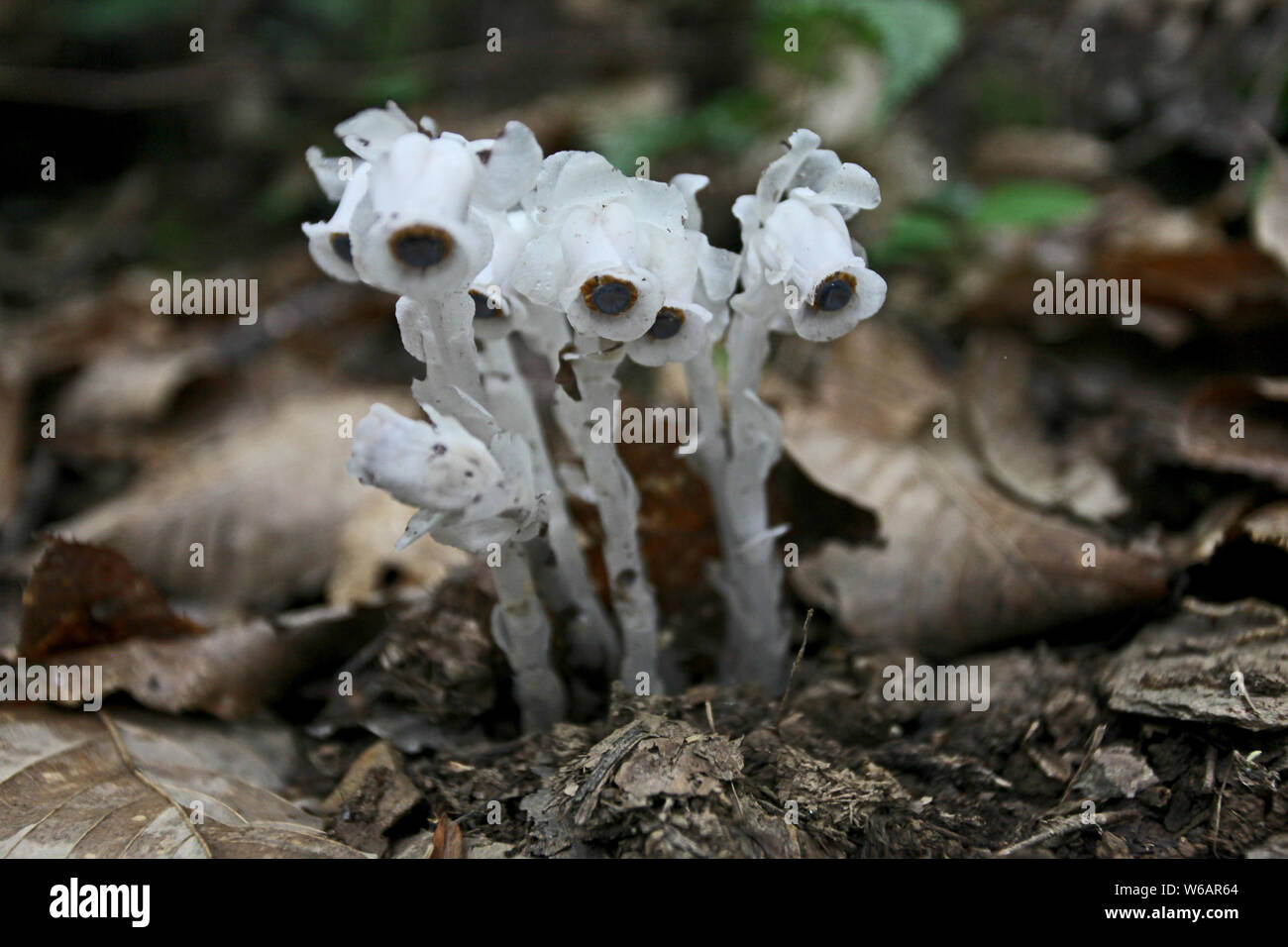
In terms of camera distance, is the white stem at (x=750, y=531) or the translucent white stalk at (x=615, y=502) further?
the white stem at (x=750, y=531)

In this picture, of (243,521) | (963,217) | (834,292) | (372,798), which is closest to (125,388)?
(243,521)

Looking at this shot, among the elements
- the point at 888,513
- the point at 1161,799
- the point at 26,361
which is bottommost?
the point at 1161,799

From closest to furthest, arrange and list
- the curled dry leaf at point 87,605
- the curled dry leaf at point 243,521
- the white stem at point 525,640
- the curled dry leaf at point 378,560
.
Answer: the white stem at point 525,640 → the curled dry leaf at point 87,605 → the curled dry leaf at point 378,560 → the curled dry leaf at point 243,521

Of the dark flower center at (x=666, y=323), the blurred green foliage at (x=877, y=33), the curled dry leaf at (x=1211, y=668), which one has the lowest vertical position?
the curled dry leaf at (x=1211, y=668)

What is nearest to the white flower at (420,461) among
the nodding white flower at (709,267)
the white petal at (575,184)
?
the white petal at (575,184)

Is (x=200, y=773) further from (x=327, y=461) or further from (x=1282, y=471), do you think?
(x=1282, y=471)

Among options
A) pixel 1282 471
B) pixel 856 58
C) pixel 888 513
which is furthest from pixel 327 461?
pixel 856 58

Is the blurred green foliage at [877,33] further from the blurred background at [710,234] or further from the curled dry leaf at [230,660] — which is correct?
the curled dry leaf at [230,660]
